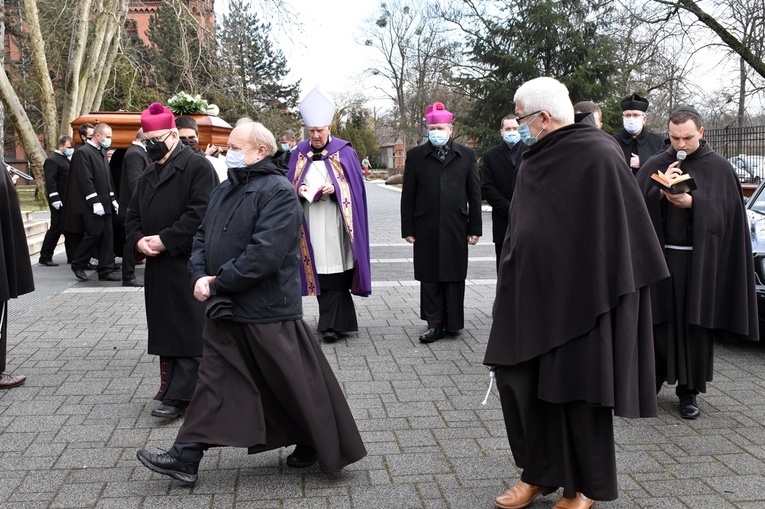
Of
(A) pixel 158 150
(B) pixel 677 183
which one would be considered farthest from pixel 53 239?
(B) pixel 677 183

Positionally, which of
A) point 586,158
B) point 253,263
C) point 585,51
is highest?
point 585,51

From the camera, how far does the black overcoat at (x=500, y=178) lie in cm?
817

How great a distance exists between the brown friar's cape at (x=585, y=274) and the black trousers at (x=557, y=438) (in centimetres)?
11

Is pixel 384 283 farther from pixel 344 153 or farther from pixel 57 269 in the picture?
pixel 57 269

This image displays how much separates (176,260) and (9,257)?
1543 millimetres

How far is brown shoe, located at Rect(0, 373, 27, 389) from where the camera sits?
242 inches

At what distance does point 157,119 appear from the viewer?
17.7ft

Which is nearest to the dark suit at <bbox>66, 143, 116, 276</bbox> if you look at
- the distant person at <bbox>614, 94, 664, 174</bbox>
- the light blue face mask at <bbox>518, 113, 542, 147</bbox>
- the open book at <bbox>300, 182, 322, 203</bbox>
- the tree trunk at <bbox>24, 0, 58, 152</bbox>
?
the open book at <bbox>300, 182, 322, 203</bbox>

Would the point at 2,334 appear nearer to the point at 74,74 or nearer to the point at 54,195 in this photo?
the point at 54,195

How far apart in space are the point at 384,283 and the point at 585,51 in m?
15.9

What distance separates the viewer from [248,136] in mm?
4348

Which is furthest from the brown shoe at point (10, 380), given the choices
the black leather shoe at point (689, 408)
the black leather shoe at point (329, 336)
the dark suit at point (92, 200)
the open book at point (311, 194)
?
the dark suit at point (92, 200)

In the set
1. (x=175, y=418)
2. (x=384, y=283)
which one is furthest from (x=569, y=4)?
(x=175, y=418)

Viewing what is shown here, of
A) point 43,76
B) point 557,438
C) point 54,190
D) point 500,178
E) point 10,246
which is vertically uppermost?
point 43,76
